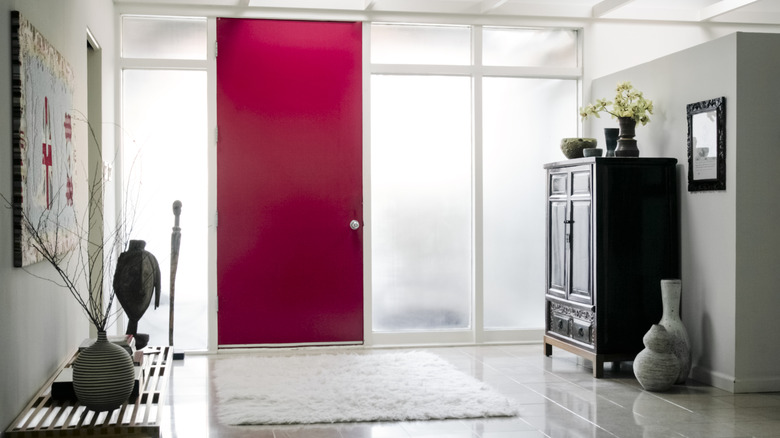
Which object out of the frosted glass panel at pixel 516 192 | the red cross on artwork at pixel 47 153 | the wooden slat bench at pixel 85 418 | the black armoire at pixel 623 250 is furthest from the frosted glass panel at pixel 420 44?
the wooden slat bench at pixel 85 418

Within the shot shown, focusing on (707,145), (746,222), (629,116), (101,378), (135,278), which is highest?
(629,116)

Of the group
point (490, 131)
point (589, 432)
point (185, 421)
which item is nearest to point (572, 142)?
point (490, 131)

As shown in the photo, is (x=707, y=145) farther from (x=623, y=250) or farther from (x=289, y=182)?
(x=289, y=182)

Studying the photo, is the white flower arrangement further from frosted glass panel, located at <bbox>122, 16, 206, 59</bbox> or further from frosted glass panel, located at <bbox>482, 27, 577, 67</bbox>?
frosted glass panel, located at <bbox>122, 16, 206, 59</bbox>

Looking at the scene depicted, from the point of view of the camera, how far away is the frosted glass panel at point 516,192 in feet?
21.7

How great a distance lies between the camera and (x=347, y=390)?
15.7 ft

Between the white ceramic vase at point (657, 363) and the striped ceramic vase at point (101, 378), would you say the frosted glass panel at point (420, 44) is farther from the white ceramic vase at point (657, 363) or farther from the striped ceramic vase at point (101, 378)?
the striped ceramic vase at point (101, 378)

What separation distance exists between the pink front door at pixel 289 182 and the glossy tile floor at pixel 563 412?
0.87 m

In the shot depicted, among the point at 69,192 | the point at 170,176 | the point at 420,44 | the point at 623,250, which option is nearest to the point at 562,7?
the point at 420,44

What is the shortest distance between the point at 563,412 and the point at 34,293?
268 centimetres

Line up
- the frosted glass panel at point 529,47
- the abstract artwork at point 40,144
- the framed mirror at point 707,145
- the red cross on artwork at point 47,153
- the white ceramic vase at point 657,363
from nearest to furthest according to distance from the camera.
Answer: the abstract artwork at point 40,144, the red cross on artwork at point 47,153, the white ceramic vase at point 657,363, the framed mirror at point 707,145, the frosted glass panel at point 529,47

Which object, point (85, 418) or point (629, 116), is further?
point (629, 116)

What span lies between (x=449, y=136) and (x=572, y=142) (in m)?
1.12

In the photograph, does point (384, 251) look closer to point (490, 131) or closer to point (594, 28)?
point (490, 131)
